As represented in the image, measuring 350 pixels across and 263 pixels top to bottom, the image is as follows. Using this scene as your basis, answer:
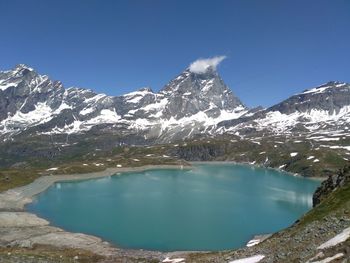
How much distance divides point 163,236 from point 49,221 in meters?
34.2

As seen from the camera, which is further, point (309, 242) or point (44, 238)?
point (44, 238)

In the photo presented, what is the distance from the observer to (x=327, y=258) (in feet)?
97.3

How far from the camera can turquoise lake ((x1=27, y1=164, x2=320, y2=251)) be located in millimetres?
97062

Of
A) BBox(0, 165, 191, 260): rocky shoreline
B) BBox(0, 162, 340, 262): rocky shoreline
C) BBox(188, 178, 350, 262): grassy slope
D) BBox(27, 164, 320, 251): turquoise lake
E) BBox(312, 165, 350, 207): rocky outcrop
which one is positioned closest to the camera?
BBox(188, 178, 350, 262): grassy slope

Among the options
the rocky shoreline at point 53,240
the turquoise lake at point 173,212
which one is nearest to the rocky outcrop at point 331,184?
the rocky shoreline at point 53,240

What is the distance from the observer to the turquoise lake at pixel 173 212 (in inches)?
3821

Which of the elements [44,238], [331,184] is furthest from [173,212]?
[331,184]

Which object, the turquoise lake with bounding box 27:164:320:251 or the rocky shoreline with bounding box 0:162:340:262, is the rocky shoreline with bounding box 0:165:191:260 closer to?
the rocky shoreline with bounding box 0:162:340:262

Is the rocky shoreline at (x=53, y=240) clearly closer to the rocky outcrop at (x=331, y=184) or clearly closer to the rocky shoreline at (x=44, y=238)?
the rocky shoreline at (x=44, y=238)

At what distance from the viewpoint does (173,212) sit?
130 metres

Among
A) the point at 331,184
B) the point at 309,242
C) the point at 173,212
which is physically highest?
the point at 331,184

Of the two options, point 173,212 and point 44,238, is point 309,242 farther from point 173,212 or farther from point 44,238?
point 173,212

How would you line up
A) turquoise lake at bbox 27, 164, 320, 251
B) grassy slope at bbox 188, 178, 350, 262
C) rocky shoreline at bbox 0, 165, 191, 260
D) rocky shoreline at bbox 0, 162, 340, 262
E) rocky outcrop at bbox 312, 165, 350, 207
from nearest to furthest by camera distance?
grassy slope at bbox 188, 178, 350, 262 < rocky outcrop at bbox 312, 165, 350, 207 < rocky shoreline at bbox 0, 162, 340, 262 < rocky shoreline at bbox 0, 165, 191, 260 < turquoise lake at bbox 27, 164, 320, 251

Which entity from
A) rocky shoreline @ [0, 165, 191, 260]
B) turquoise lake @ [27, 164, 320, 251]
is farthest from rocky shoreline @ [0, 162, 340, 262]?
turquoise lake @ [27, 164, 320, 251]
